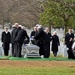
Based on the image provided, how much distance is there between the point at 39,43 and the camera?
23.2 metres

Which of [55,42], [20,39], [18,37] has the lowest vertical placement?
[55,42]

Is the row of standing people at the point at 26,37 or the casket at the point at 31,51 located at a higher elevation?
the row of standing people at the point at 26,37

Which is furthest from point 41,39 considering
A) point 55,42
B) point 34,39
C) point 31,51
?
point 55,42

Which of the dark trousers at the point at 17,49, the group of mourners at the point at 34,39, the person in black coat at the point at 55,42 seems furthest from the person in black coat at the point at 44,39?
the person in black coat at the point at 55,42

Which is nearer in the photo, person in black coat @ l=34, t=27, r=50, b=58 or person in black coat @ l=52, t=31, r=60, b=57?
Answer: person in black coat @ l=34, t=27, r=50, b=58

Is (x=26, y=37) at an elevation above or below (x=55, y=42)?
above

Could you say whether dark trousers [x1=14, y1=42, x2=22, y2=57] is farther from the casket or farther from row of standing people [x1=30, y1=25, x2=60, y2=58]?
row of standing people [x1=30, y1=25, x2=60, y2=58]

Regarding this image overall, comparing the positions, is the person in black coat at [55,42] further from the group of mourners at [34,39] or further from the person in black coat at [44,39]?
the person in black coat at [44,39]

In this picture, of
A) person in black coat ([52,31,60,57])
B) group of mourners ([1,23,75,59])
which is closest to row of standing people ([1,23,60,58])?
group of mourners ([1,23,75,59])

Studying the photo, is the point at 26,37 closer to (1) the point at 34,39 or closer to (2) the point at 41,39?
(1) the point at 34,39

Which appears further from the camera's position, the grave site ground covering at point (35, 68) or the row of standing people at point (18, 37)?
the row of standing people at point (18, 37)

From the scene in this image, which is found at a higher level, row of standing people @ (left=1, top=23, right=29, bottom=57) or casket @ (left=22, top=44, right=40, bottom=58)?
row of standing people @ (left=1, top=23, right=29, bottom=57)

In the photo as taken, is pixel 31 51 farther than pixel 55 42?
No

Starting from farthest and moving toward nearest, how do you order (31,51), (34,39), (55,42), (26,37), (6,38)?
1. (55,42)
2. (6,38)
3. (34,39)
4. (26,37)
5. (31,51)
